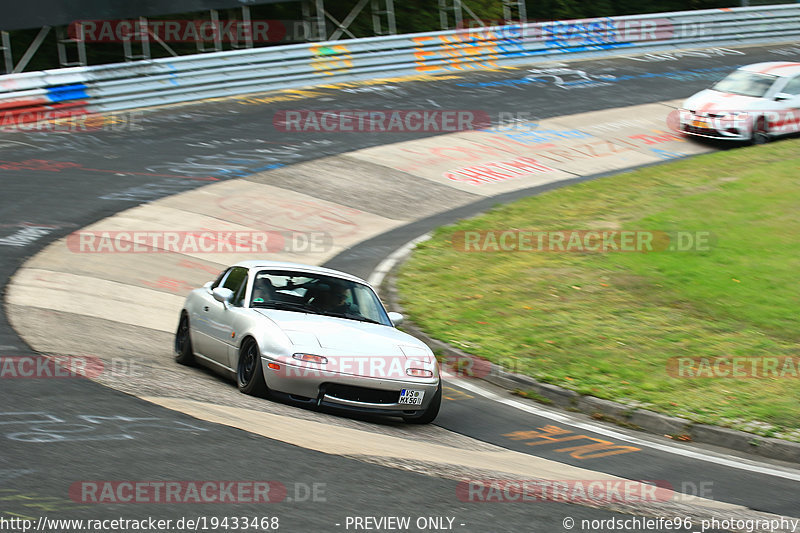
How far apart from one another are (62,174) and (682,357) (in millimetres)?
12811

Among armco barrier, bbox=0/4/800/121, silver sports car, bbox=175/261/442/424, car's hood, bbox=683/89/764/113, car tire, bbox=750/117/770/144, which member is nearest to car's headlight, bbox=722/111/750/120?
car's hood, bbox=683/89/764/113

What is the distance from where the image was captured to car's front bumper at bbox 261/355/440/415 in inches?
336

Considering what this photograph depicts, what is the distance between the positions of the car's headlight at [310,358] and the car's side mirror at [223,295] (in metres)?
1.51

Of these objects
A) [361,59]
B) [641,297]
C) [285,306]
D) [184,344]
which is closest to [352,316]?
[285,306]

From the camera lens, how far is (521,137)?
79.9ft

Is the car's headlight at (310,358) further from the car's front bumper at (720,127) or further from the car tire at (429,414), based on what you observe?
the car's front bumper at (720,127)

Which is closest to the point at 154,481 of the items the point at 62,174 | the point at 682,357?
the point at 682,357

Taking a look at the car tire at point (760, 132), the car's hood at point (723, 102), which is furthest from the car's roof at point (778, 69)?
the car tire at point (760, 132)

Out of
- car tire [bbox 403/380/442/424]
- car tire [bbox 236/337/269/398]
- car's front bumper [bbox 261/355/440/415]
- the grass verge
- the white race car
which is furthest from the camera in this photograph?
the white race car

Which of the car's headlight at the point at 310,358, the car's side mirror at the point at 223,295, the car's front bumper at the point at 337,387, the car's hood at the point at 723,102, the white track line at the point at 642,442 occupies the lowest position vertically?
the white track line at the point at 642,442

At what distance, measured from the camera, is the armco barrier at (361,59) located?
905 inches

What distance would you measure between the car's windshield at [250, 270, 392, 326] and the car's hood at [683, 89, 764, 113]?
16.7 meters

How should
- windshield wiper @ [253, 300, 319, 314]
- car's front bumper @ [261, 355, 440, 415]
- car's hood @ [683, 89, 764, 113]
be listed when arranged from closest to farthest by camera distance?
car's front bumper @ [261, 355, 440, 415] → windshield wiper @ [253, 300, 319, 314] → car's hood @ [683, 89, 764, 113]

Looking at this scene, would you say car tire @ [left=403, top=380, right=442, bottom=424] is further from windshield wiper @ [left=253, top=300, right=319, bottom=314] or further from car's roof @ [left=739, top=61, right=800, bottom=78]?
car's roof @ [left=739, top=61, right=800, bottom=78]
